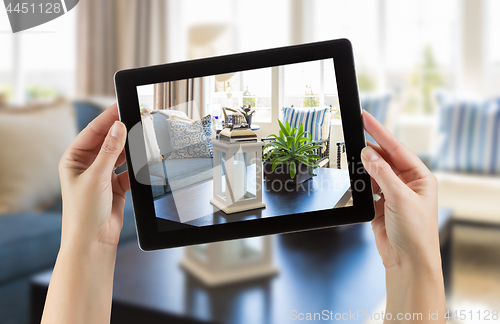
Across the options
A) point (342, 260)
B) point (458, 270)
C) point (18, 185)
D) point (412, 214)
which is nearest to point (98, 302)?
point (412, 214)

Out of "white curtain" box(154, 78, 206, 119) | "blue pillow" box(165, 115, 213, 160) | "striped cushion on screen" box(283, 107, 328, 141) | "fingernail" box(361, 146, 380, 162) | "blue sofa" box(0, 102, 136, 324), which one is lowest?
"blue sofa" box(0, 102, 136, 324)

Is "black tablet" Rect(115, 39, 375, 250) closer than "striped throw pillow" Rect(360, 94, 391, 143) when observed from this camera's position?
Yes

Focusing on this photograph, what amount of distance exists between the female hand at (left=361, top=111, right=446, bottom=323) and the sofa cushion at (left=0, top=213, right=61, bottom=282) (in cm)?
138

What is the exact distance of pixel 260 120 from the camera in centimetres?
70

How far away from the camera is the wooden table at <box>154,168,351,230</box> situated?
703 mm

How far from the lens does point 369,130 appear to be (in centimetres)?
74

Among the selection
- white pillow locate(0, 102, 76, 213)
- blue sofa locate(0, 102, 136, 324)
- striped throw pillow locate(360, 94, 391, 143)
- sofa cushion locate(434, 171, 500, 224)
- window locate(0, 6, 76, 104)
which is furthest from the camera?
window locate(0, 6, 76, 104)

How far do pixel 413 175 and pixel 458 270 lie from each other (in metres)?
1.96

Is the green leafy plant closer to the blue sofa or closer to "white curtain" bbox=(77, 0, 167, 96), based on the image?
the blue sofa

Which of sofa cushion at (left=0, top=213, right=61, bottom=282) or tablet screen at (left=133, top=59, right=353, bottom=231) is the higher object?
tablet screen at (left=133, top=59, right=353, bottom=231)

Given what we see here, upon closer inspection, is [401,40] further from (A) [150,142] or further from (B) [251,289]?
(A) [150,142]

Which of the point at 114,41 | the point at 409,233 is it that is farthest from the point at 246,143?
the point at 114,41

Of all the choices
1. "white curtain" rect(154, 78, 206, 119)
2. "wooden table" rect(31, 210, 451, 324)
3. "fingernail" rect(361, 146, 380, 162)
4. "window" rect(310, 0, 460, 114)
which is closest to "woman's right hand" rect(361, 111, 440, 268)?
"fingernail" rect(361, 146, 380, 162)

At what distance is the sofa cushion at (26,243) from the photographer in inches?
57.4
